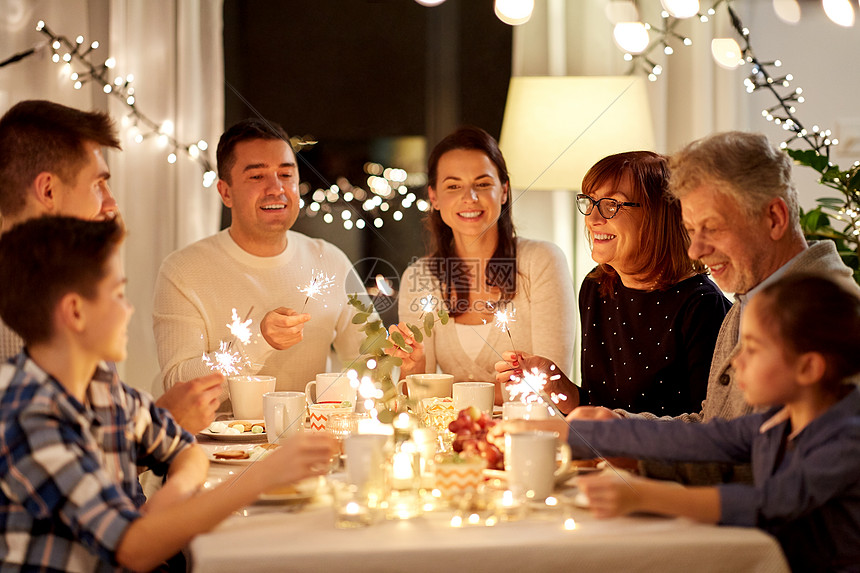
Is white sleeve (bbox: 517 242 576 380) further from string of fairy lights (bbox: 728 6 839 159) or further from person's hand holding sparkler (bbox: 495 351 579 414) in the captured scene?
string of fairy lights (bbox: 728 6 839 159)

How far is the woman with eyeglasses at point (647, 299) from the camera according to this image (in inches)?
75.2

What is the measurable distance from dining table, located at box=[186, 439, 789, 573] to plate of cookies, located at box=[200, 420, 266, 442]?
577 mm

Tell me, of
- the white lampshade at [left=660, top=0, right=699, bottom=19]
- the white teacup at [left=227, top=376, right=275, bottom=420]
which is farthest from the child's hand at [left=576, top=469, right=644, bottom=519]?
the white lampshade at [left=660, top=0, right=699, bottom=19]

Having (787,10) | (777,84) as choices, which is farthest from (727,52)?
(787,10)

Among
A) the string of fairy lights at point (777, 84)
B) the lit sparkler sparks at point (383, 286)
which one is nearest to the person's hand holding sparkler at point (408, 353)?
the lit sparkler sparks at point (383, 286)

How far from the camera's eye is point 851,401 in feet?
3.78

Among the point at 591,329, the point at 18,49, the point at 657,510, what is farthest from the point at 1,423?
the point at 18,49

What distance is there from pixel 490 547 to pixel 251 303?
5.31 feet

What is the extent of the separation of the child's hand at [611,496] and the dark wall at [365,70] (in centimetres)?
272

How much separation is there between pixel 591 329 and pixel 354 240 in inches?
59.3

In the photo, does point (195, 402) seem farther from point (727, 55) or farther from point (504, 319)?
point (727, 55)

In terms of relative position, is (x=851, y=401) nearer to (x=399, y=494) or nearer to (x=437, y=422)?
(x=399, y=494)

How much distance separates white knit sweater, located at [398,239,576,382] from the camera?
2.38 metres

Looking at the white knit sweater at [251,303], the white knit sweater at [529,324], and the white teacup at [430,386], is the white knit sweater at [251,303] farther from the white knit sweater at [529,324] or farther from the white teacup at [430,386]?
the white teacup at [430,386]
